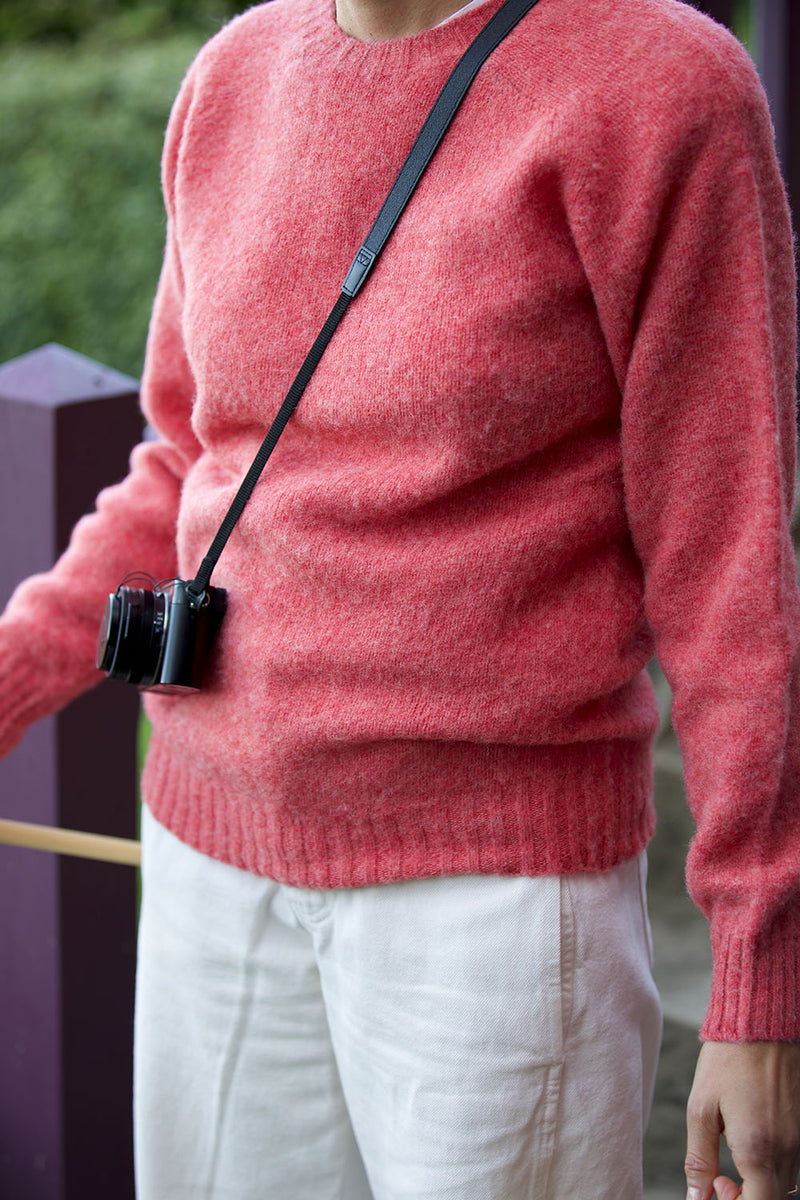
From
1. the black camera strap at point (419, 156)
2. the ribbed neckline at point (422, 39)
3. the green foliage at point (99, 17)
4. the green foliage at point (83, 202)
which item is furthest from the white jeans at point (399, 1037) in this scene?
the green foliage at point (99, 17)

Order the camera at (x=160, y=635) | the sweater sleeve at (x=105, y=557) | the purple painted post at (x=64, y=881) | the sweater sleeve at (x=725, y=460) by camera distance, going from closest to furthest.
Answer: the sweater sleeve at (x=725, y=460) < the camera at (x=160, y=635) < the sweater sleeve at (x=105, y=557) < the purple painted post at (x=64, y=881)

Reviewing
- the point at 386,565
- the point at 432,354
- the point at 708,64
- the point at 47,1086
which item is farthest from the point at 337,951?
the point at 47,1086

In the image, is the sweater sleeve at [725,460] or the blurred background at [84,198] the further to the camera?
the blurred background at [84,198]

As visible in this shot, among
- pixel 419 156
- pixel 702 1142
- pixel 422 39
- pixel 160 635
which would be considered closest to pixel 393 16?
pixel 422 39

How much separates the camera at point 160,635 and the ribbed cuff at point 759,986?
1.62 ft

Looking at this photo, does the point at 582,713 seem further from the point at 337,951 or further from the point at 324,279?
the point at 324,279

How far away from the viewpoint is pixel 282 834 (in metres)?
1.09

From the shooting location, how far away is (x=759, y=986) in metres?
0.95

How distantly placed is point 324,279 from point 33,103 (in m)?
4.88

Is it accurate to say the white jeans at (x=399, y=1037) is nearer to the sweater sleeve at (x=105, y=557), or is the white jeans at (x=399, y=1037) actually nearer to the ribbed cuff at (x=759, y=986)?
the ribbed cuff at (x=759, y=986)

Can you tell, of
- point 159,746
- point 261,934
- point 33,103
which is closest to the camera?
point 261,934

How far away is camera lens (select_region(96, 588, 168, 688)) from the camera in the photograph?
3.75ft

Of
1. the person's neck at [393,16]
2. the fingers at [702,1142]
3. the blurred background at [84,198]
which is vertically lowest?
the fingers at [702,1142]

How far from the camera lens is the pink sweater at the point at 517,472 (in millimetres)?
924
